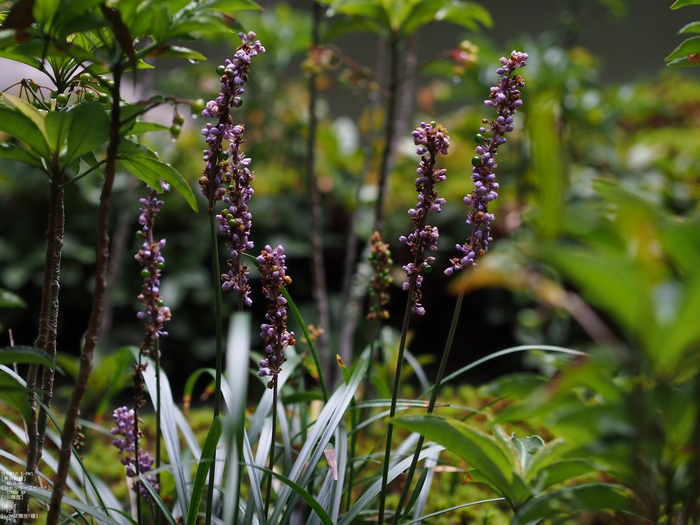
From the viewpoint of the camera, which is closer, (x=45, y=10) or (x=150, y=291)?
(x=45, y=10)

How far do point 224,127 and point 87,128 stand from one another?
0.56 feet

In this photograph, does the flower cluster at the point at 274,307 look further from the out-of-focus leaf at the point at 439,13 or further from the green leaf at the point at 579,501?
the out-of-focus leaf at the point at 439,13

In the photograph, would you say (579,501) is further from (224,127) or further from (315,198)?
(315,198)

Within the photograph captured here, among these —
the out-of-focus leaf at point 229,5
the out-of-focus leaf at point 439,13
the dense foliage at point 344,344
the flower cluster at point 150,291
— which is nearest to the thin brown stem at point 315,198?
the dense foliage at point 344,344

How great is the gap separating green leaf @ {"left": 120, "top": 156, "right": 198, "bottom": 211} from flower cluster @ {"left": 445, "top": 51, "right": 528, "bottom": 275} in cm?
39

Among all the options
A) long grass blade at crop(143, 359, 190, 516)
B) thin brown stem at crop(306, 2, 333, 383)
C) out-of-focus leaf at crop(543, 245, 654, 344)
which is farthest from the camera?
thin brown stem at crop(306, 2, 333, 383)

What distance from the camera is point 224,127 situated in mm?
750

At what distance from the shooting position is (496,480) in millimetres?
695

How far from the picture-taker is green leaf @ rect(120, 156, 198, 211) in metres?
0.75

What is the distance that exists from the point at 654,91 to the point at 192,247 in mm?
4063

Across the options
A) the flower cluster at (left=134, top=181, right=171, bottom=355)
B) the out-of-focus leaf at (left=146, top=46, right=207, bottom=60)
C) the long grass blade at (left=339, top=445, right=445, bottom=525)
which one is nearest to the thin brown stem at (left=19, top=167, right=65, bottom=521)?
the flower cluster at (left=134, top=181, right=171, bottom=355)

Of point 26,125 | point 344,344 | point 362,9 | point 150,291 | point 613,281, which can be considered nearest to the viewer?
point 613,281

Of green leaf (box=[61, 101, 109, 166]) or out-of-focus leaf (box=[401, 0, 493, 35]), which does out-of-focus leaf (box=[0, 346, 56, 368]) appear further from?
out-of-focus leaf (box=[401, 0, 493, 35])

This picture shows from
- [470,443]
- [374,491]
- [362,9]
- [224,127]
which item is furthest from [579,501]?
[362,9]
